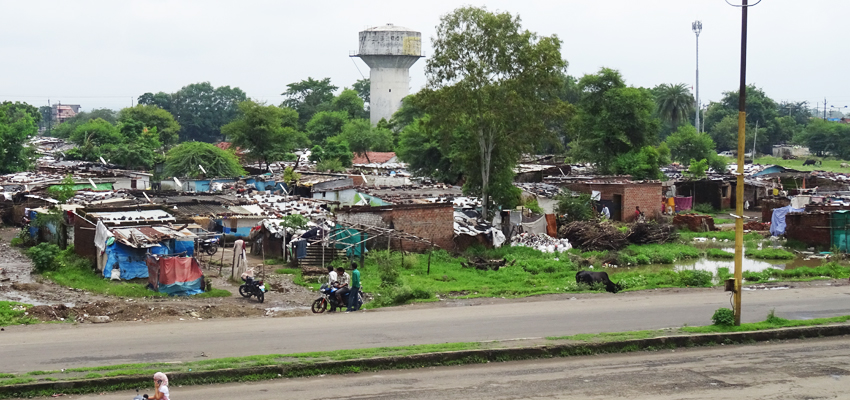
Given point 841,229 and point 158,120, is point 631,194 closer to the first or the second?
point 841,229

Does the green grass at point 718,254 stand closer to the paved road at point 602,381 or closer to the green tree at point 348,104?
the paved road at point 602,381

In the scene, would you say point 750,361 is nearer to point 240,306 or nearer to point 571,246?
point 240,306

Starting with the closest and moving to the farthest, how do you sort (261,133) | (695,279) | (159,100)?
(695,279)
(261,133)
(159,100)

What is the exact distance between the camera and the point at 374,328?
1700cm

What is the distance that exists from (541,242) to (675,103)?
2286 inches

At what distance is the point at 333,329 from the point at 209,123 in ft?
407

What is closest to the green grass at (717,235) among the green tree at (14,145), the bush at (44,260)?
the bush at (44,260)

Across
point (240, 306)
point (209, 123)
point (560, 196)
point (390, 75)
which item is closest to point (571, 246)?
point (560, 196)

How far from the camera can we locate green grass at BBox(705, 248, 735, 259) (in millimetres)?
33188

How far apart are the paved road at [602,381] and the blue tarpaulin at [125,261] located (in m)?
12.4

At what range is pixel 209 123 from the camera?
13562 cm

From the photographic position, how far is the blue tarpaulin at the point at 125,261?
23953 millimetres

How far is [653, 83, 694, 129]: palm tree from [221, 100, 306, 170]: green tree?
41372mm

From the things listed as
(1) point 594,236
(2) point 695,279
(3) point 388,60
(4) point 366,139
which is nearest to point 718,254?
(1) point 594,236
